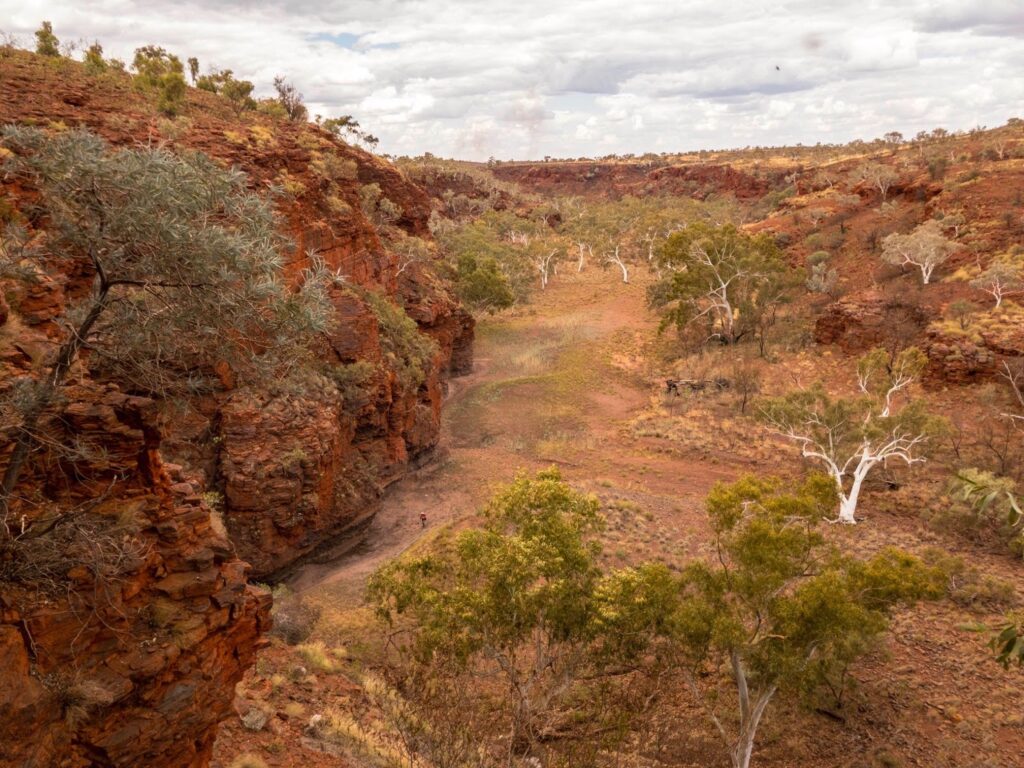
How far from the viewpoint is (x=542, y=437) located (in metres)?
29.6

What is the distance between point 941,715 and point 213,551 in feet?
44.3

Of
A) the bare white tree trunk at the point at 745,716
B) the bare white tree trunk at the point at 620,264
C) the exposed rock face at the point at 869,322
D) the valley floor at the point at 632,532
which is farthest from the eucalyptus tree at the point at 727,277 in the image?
the bare white tree trunk at the point at 745,716

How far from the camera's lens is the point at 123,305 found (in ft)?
19.6

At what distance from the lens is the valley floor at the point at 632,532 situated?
1155cm

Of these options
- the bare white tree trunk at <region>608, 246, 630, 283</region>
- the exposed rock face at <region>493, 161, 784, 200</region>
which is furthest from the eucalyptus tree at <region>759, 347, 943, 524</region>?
the exposed rock face at <region>493, 161, 784, 200</region>

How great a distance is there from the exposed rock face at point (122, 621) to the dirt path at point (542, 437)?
9916mm

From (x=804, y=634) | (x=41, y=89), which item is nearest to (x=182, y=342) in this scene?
(x=804, y=634)

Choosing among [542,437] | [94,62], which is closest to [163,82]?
[94,62]

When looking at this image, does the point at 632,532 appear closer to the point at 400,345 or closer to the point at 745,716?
the point at 745,716

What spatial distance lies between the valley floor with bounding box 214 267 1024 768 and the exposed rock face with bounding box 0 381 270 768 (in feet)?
6.64

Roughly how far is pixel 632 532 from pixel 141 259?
17148 mm

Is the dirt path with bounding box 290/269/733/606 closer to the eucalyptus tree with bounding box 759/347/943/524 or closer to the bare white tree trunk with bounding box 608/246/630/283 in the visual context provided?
the eucalyptus tree with bounding box 759/347/943/524

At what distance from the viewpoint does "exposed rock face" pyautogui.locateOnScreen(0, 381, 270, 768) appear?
5668mm

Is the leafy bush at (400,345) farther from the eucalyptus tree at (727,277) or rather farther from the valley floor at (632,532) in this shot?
the eucalyptus tree at (727,277)
